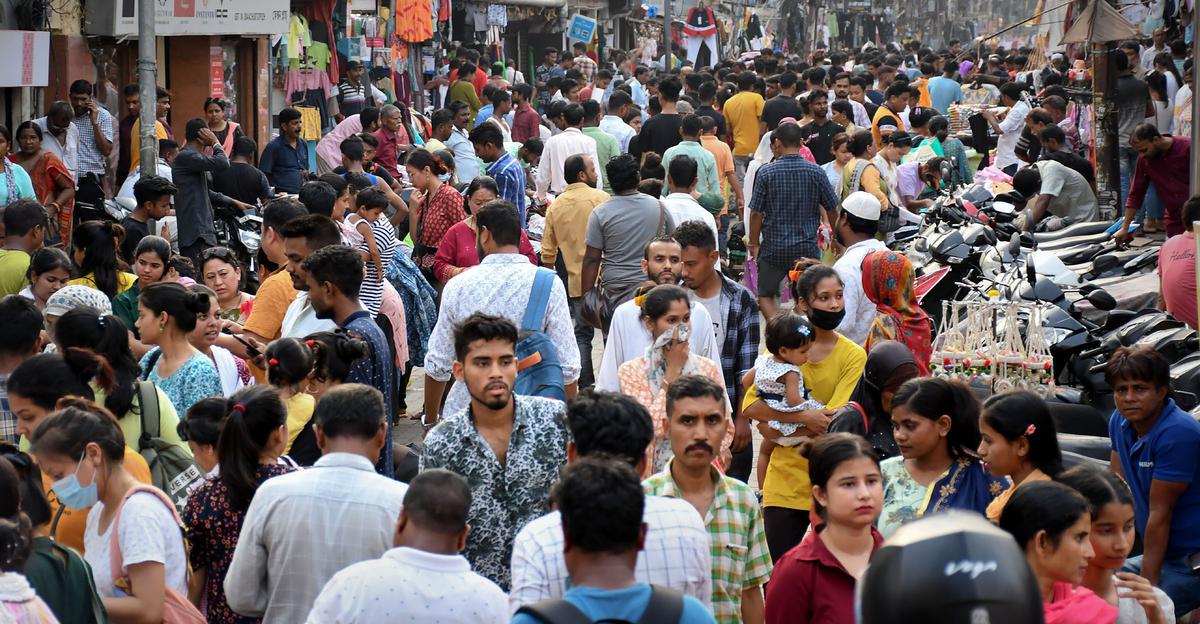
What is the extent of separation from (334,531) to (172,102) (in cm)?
1331

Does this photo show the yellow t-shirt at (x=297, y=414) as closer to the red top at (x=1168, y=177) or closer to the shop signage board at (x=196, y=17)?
the red top at (x=1168, y=177)

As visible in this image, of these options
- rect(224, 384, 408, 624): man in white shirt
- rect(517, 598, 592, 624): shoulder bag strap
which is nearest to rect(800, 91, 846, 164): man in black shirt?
rect(224, 384, 408, 624): man in white shirt

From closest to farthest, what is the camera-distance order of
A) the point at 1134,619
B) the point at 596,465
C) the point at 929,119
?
1. the point at 596,465
2. the point at 1134,619
3. the point at 929,119

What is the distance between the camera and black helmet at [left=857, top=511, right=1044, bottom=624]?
6.08 ft

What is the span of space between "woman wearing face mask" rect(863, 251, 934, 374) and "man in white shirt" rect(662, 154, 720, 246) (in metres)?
1.69

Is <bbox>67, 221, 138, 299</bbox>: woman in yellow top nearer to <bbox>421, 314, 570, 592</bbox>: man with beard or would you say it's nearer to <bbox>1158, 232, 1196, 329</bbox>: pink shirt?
<bbox>421, 314, 570, 592</bbox>: man with beard

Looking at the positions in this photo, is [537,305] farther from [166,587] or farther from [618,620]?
[618,620]

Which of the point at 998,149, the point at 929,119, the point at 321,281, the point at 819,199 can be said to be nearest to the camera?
the point at 321,281

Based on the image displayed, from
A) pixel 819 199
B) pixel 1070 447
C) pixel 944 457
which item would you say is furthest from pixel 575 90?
pixel 944 457

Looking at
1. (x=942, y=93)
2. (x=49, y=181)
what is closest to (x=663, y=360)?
(x=49, y=181)

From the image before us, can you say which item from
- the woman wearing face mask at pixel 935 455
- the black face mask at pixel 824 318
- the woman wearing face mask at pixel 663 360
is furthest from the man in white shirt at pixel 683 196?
the woman wearing face mask at pixel 935 455

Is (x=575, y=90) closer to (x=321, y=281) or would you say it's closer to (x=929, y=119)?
Answer: (x=929, y=119)

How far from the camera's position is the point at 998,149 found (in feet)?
57.6

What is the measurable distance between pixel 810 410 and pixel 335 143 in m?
9.46
